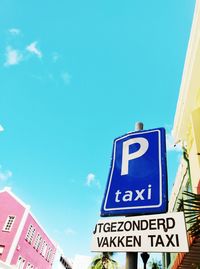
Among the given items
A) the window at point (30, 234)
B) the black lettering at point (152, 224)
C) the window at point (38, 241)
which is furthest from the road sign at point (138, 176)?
the window at point (38, 241)

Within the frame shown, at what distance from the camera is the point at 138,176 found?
7.70 feet

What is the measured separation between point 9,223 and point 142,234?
31337mm

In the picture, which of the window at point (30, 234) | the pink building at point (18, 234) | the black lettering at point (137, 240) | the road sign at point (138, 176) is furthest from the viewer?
the window at point (30, 234)

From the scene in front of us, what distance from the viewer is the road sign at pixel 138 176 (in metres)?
2.12

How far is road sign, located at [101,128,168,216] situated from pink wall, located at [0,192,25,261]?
2924cm

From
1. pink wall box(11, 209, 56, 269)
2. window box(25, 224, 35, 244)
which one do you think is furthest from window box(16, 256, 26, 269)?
window box(25, 224, 35, 244)

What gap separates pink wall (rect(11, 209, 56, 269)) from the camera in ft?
95.2

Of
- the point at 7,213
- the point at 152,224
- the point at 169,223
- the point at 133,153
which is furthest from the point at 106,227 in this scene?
the point at 7,213

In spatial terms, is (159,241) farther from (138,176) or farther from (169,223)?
(138,176)

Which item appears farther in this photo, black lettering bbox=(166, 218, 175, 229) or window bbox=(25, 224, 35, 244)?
window bbox=(25, 224, 35, 244)

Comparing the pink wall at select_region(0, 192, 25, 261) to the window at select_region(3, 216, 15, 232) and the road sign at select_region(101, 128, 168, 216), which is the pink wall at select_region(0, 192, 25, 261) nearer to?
the window at select_region(3, 216, 15, 232)

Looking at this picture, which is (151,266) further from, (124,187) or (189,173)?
(124,187)

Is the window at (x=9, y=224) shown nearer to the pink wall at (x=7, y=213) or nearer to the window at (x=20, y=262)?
the pink wall at (x=7, y=213)

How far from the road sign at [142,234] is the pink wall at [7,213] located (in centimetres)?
2941
